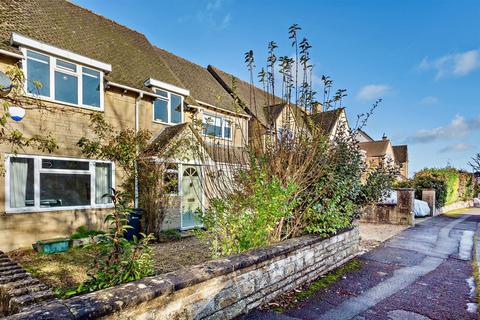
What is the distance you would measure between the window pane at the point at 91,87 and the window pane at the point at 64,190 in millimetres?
2670

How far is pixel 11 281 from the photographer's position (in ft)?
13.3

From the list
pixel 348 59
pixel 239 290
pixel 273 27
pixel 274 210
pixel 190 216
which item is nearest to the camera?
pixel 239 290

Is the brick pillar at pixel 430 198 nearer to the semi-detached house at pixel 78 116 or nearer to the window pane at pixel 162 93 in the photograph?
the semi-detached house at pixel 78 116

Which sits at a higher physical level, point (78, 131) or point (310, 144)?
point (78, 131)

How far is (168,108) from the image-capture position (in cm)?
1287

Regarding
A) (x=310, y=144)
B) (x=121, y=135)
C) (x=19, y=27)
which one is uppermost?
(x=19, y=27)

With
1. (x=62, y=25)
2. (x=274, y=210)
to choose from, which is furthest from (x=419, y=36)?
(x=62, y=25)

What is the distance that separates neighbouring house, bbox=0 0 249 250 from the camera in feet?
27.2

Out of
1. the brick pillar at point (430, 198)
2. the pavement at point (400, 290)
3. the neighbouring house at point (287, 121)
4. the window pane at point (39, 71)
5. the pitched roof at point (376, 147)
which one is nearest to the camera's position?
the pavement at point (400, 290)

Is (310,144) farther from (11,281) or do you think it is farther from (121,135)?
(121,135)

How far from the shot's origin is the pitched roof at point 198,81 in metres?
15.8

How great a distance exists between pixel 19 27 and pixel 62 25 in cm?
182

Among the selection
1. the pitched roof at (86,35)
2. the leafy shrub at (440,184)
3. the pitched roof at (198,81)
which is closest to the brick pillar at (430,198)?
the leafy shrub at (440,184)

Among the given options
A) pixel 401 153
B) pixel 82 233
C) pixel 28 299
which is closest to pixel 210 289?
pixel 28 299
